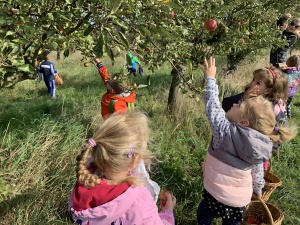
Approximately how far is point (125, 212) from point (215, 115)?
0.80 metres

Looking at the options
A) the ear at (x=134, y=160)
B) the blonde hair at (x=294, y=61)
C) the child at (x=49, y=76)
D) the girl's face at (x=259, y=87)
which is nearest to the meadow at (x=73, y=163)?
the girl's face at (x=259, y=87)

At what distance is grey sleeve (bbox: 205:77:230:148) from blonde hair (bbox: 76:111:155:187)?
520 mm

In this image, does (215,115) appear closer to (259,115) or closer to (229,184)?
(259,115)

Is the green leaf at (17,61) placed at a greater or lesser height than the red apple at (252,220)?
greater

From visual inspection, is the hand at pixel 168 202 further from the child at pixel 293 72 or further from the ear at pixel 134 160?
the child at pixel 293 72

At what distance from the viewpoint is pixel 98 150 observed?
141cm

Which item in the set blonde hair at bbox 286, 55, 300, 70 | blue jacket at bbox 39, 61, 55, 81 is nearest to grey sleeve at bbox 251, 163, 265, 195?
blonde hair at bbox 286, 55, 300, 70

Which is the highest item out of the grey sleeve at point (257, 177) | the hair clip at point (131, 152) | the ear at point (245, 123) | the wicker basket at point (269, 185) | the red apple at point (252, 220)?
the hair clip at point (131, 152)

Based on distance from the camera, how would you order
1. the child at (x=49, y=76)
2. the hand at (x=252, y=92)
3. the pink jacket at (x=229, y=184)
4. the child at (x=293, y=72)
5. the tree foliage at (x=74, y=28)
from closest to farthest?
the tree foliage at (x=74, y=28)
the pink jacket at (x=229, y=184)
the hand at (x=252, y=92)
the child at (x=293, y=72)
the child at (x=49, y=76)

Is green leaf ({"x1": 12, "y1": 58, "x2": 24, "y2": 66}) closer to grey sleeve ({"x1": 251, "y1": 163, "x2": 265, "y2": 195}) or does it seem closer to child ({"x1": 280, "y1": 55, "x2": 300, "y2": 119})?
grey sleeve ({"x1": 251, "y1": 163, "x2": 265, "y2": 195})

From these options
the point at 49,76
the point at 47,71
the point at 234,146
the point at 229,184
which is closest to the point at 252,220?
the point at 229,184

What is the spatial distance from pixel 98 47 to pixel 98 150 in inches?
20.2

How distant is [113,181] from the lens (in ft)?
4.58

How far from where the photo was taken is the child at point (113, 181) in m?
1.32
